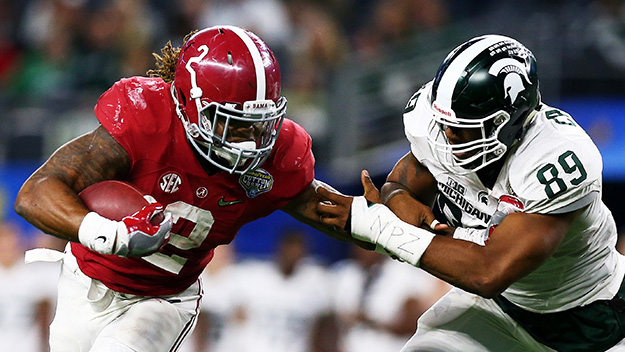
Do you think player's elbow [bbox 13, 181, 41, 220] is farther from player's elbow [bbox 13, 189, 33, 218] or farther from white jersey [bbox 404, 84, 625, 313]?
white jersey [bbox 404, 84, 625, 313]

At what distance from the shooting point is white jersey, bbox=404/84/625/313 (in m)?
3.17

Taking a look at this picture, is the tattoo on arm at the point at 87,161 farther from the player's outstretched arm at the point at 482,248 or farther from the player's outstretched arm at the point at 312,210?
the player's outstretched arm at the point at 482,248

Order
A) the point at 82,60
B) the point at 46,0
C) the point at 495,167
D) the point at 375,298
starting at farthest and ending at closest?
1. the point at 46,0
2. the point at 82,60
3. the point at 375,298
4. the point at 495,167

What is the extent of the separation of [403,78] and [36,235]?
3057 millimetres

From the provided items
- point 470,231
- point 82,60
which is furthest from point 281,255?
point 470,231

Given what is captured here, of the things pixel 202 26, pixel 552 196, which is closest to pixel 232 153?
pixel 552 196

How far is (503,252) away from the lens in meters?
3.13

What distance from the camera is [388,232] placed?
3.29 m

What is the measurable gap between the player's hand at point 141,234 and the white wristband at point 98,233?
23 millimetres

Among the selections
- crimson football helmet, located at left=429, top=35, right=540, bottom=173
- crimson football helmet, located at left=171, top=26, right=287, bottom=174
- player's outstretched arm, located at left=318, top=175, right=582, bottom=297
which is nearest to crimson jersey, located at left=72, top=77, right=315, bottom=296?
crimson football helmet, located at left=171, top=26, right=287, bottom=174

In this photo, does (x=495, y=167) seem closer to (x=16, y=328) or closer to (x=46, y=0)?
(x=16, y=328)

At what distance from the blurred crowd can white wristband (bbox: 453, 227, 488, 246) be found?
3.30m

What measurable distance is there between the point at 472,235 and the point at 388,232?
35 cm

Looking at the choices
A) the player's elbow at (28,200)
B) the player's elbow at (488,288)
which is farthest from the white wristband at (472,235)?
the player's elbow at (28,200)
